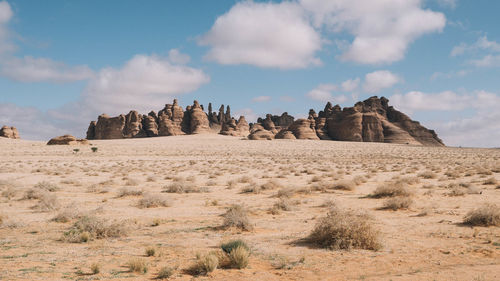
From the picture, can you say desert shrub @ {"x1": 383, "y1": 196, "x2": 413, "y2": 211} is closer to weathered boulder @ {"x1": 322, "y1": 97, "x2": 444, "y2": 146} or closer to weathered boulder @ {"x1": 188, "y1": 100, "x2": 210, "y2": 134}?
weathered boulder @ {"x1": 322, "y1": 97, "x2": 444, "y2": 146}

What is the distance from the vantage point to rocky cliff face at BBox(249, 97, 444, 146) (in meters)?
118

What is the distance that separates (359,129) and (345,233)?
11802 centimetres

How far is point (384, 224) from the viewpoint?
34.1 ft

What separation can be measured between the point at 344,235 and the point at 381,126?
126296 mm

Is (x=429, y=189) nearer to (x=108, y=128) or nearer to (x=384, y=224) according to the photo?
(x=384, y=224)

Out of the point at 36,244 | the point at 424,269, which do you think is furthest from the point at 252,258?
the point at 36,244

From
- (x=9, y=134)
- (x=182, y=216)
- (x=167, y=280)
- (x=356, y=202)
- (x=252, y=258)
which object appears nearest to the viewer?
(x=167, y=280)

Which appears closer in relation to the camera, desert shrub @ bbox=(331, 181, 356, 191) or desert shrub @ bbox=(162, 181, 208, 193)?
desert shrub @ bbox=(162, 181, 208, 193)

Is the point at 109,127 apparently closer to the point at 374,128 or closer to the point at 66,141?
the point at 66,141

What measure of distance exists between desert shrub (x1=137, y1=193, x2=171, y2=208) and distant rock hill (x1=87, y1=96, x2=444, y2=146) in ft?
298

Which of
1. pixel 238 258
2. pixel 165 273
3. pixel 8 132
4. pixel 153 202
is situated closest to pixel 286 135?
pixel 153 202

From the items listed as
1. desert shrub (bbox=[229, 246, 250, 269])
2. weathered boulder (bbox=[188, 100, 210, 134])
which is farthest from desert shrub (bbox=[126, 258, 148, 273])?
weathered boulder (bbox=[188, 100, 210, 134])

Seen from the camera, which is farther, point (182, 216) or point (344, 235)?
point (182, 216)

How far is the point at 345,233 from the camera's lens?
8.11 meters
